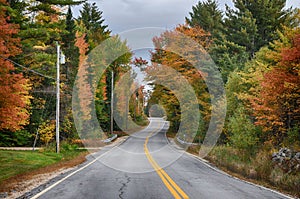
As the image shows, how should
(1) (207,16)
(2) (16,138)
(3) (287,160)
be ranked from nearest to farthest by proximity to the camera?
1. (3) (287,160)
2. (2) (16,138)
3. (1) (207,16)

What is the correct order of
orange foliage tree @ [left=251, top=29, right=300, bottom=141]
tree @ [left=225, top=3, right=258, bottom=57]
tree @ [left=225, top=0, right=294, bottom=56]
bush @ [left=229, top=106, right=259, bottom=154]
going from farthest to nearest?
tree @ [left=225, top=0, right=294, bottom=56], tree @ [left=225, top=3, right=258, bottom=57], bush @ [left=229, top=106, right=259, bottom=154], orange foliage tree @ [left=251, top=29, right=300, bottom=141]

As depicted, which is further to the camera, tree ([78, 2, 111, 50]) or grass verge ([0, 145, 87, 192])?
tree ([78, 2, 111, 50])

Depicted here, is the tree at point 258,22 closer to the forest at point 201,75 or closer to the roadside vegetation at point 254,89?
the roadside vegetation at point 254,89

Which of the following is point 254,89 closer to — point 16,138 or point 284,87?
point 284,87

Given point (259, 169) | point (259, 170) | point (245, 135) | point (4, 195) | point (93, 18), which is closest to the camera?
point (4, 195)

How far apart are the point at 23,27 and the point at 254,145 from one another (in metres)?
18.2

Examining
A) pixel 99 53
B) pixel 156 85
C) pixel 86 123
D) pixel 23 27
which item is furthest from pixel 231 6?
pixel 23 27

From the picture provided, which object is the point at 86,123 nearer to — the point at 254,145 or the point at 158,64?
the point at 158,64

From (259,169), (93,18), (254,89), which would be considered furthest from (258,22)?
(93,18)

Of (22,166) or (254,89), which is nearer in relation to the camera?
(22,166)

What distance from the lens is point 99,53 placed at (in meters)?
44.4

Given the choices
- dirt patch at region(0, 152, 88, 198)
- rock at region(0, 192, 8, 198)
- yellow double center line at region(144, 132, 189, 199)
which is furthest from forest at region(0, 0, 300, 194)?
rock at region(0, 192, 8, 198)

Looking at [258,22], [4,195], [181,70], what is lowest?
[4,195]

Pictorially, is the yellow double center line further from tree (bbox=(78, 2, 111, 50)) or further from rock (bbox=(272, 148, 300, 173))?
tree (bbox=(78, 2, 111, 50))
